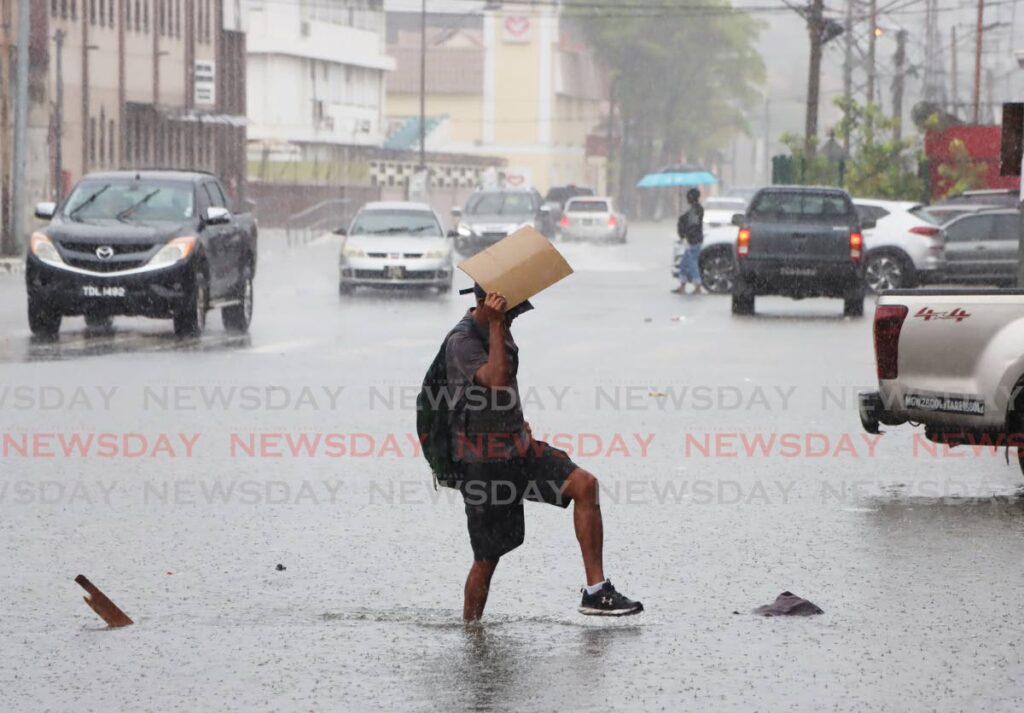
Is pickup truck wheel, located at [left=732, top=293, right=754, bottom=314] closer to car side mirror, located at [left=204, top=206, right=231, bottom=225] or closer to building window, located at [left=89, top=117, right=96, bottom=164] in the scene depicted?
car side mirror, located at [left=204, top=206, right=231, bottom=225]

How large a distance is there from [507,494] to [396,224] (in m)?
27.2

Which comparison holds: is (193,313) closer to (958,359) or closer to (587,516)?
(958,359)

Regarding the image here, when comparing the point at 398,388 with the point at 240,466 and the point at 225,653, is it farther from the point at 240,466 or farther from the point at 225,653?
the point at 225,653

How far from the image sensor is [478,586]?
8.20 metres

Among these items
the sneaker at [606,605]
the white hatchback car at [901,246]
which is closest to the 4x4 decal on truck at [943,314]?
the sneaker at [606,605]

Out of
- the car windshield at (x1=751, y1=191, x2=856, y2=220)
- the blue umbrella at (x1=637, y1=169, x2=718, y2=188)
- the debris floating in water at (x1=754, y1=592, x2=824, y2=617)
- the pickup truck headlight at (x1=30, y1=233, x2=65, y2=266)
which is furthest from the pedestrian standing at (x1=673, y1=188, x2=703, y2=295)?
the blue umbrella at (x1=637, y1=169, x2=718, y2=188)

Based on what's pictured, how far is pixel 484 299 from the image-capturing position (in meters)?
7.79

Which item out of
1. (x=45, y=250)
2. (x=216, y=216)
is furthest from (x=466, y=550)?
(x=216, y=216)

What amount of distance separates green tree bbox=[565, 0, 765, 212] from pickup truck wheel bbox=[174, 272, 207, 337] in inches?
4189

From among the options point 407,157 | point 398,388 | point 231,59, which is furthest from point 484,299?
point 407,157

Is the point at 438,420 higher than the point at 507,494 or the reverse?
higher

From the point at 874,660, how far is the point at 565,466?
1372mm

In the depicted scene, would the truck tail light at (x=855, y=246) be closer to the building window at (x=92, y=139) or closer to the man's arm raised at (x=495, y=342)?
the man's arm raised at (x=495, y=342)

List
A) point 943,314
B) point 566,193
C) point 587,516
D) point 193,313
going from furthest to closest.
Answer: point 566,193
point 193,313
point 943,314
point 587,516
